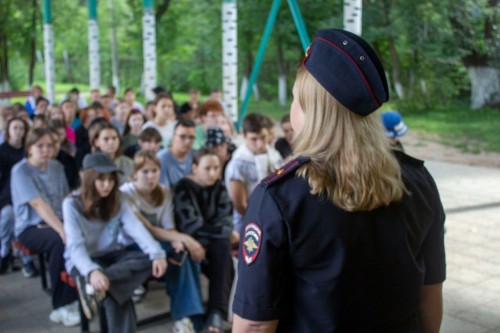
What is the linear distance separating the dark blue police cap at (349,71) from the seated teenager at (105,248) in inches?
113

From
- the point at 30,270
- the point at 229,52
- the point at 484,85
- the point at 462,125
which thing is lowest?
the point at 30,270

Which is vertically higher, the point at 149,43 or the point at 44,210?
the point at 149,43

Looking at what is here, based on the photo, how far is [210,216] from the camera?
16.3 ft

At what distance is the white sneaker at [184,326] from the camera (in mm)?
4591

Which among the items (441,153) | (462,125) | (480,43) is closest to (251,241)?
(441,153)

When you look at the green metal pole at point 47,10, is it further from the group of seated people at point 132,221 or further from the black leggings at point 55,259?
the black leggings at point 55,259

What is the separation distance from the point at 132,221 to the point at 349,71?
321 cm

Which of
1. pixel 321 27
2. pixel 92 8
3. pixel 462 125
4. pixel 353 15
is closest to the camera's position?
pixel 353 15

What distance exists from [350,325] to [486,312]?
3.71 meters

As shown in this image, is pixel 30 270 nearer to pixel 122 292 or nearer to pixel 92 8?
pixel 122 292

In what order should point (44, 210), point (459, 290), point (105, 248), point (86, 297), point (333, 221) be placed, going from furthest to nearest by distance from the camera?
point (459, 290)
point (44, 210)
point (105, 248)
point (86, 297)
point (333, 221)

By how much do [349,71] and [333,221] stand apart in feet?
1.29

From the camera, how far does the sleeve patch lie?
5.37ft

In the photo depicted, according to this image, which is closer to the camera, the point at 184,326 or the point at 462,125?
the point at 184,326
